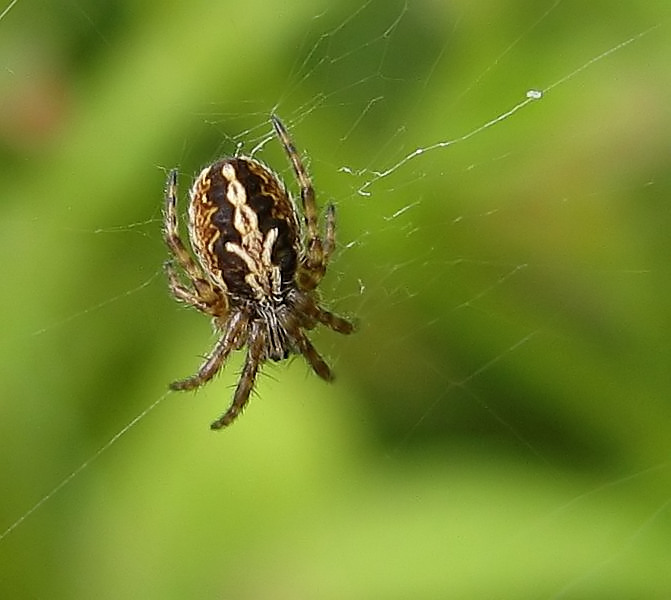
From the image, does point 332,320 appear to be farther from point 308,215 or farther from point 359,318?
point 308,215

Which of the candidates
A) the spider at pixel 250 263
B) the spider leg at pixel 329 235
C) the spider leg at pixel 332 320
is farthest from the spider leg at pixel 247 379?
the spider leg at pixel 329 235

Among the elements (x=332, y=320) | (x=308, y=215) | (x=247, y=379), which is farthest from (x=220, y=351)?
(x=308, y=215)

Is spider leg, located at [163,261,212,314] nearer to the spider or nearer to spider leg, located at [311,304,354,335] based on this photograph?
the spider

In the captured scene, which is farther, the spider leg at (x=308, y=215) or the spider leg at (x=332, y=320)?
the spider leg at (x=332, y=320)

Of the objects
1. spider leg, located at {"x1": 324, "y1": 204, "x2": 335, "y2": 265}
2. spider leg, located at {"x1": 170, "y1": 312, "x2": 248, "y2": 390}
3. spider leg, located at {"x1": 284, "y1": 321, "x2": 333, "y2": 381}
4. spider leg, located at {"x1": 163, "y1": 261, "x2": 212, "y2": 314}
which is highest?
spider leg, located at {"x1": 324, "y1": 204, "x2": 335, "y2": 265}

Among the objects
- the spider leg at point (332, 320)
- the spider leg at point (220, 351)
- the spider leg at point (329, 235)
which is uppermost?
the spider leg at point (329, 235)

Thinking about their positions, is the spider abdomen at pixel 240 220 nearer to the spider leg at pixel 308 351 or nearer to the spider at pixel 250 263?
the spider at pixel 250 263

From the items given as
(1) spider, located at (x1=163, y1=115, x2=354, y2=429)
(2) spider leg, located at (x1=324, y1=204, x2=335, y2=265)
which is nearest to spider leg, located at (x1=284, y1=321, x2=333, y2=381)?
(1) spider, located at (x1=163, y1=115, x2=354, y2=429)

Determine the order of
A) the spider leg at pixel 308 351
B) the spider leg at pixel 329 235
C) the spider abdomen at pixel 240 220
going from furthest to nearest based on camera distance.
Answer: the spider leg at pixel 308 351
the spider leg at pixel 329 235
the spider abdomen at pixel 240 220
